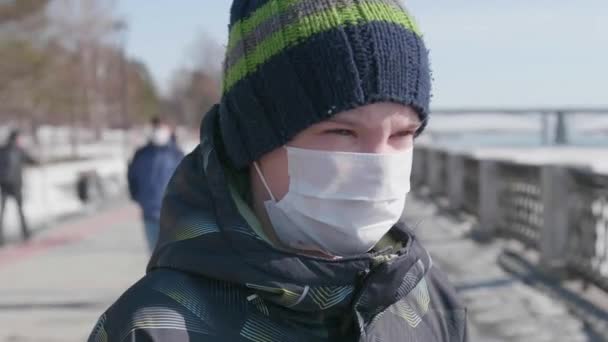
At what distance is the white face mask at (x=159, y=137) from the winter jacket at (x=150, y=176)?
0.04 meters

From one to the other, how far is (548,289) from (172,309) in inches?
272

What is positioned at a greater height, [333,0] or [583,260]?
[333,0]

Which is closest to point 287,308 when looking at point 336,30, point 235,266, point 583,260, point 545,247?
point 235,266

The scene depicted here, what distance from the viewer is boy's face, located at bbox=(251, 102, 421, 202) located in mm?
1530

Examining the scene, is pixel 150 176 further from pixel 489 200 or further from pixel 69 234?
pixel 69 234

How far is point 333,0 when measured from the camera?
5.03 feet

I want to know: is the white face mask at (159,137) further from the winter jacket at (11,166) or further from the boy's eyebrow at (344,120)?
the boy's eyebrow at (344,120)

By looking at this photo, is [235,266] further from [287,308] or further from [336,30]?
[336,30]

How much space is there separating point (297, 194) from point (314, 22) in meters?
0.32

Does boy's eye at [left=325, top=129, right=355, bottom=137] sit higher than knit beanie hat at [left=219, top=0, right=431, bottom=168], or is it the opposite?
knit beanie hat at [left=219, top=0, right=431, bottom=168]

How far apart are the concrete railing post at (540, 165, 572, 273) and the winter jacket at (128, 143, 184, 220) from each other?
370 centimetres

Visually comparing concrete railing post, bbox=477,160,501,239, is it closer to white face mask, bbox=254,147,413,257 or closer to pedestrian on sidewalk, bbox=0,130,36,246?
pedestrian on sidewalk, bbox=0,130,36,246

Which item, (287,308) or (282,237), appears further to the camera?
(282,237)

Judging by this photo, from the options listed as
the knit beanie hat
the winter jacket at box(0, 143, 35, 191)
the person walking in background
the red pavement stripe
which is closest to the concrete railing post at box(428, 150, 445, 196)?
the red pavement stripe
